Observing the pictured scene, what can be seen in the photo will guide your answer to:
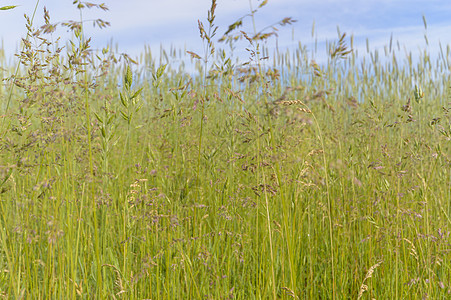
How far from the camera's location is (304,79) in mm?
6133

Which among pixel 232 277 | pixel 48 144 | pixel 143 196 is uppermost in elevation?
pixel 48 144

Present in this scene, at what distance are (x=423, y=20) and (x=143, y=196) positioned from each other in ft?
10.9

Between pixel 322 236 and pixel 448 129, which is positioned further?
pixel 322 236

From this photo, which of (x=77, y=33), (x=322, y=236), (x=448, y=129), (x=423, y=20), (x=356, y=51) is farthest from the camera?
(x=356, y=51)

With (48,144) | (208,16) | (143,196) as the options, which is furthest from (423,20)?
Answer: (48,144)

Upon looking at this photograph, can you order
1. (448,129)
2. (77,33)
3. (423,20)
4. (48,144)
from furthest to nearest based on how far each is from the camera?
(423,20), (448,129), (77,33), (48,144)

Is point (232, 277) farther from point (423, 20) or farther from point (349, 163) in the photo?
point (423, 20)

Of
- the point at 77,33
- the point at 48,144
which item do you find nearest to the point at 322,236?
the point at 48,144

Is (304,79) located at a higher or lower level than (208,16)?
higher

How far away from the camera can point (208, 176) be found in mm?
2643

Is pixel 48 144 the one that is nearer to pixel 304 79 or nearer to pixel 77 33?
pixel 77 33

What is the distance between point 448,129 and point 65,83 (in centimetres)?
218

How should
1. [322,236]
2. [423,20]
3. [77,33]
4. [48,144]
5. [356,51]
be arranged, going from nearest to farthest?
[48,144] < [77,33] < [322,236] < [423,20] < [356,51]

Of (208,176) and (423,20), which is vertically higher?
(423,20)
